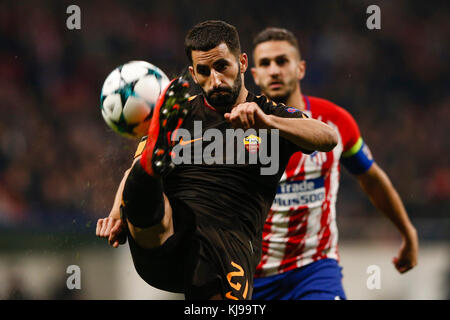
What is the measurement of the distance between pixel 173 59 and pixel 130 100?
4.50m

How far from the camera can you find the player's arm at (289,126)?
2.67 m

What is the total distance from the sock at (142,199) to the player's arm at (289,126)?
17.1 inches

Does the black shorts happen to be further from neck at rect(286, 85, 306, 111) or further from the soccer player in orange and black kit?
neck at rect(286, 85, 306, 111)

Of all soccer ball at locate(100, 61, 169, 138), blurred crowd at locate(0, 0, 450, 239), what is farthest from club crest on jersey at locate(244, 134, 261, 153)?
blurred crowd at locate(0, 0, 450, 239)

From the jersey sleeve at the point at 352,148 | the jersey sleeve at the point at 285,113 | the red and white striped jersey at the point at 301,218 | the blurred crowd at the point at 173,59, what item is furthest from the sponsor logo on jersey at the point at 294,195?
the blurred crowd at the point at 173,59

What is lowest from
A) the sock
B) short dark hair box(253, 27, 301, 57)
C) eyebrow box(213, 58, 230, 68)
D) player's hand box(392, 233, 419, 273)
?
player's hand box(392, 233, 419, 273)

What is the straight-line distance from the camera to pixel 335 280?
13.6 ft

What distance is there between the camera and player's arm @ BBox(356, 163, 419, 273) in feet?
14.9

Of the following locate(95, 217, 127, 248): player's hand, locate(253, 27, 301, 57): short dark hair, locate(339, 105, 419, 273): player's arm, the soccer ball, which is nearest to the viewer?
locate(95, 217, 127, 248): player's hand

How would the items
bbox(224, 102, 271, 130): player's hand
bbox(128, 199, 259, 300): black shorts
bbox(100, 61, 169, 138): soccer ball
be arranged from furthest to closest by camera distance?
bbox(100, 61, 169, 138): soccer ball → bbox(128, 199, 259, 300): black shorts → bbox(224, 102, 271, 130): player's hand

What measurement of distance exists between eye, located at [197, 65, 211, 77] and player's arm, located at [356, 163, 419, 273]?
1818 mm

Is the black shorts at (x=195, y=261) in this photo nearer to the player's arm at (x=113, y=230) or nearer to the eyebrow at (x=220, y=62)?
the player's arm at (x=113, y=230)

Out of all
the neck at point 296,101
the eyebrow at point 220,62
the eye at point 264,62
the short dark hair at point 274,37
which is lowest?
the neck at point 296,101

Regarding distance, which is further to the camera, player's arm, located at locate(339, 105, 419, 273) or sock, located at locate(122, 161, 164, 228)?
player's arm, located at locate(339, 105, 419, 273)
